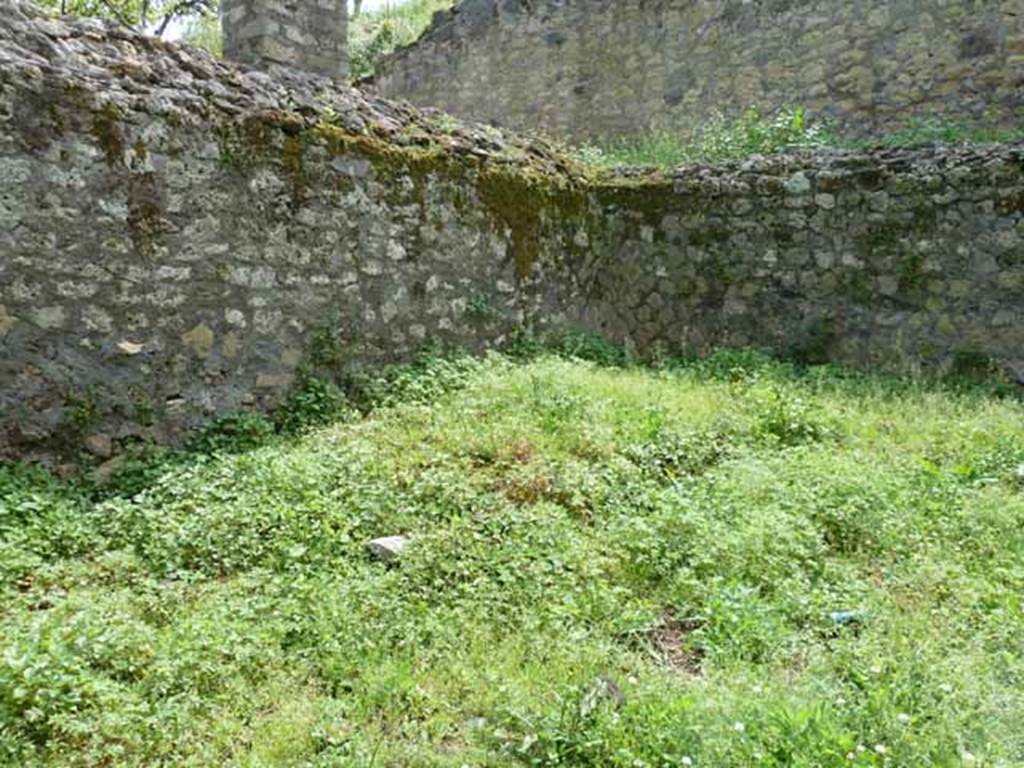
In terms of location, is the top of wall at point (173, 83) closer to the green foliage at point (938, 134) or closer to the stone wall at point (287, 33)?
the stone wall at point (287, 33)

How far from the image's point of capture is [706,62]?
11055 millimetres

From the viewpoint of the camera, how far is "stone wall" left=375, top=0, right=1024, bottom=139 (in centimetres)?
909

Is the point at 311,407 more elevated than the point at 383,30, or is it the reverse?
the point at 383,30

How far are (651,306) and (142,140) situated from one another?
4574 mm

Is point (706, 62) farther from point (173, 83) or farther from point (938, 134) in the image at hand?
point (173, 83)

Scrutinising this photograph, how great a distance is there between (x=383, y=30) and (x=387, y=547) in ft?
53.7

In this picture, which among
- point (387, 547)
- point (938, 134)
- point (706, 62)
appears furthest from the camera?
point (706, 62)

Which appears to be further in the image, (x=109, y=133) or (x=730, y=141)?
(x=730, y=141)

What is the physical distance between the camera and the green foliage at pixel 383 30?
16.7 meters

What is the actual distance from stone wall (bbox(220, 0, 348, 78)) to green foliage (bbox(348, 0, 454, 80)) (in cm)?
808

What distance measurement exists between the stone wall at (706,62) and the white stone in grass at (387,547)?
855cm

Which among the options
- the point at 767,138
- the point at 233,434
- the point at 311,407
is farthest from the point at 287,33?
the point at 767,138

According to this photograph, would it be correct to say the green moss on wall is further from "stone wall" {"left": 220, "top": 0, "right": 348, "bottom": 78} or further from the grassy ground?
"stone wall" {"left": 220, "top": 0, "right": 348, "bottom": 78}

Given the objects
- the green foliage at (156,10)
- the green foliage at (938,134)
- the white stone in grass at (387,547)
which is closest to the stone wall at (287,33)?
the white stone in grass at (387,547)
